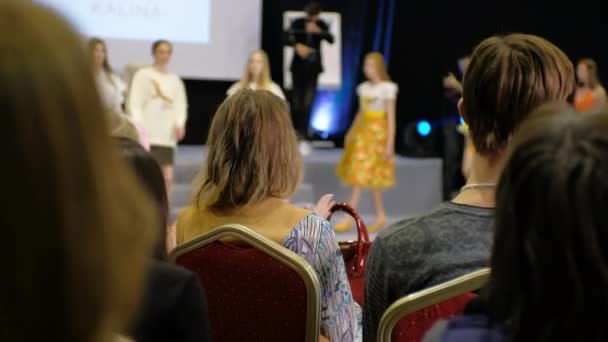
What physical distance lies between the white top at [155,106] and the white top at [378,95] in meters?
1.37

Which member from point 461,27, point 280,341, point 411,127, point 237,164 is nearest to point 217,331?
point 280,341

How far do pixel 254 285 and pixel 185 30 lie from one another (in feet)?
18.7

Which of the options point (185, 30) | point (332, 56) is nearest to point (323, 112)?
point (332, 56)

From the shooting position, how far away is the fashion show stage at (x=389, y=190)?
662 centimetres

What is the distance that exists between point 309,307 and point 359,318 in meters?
0.33

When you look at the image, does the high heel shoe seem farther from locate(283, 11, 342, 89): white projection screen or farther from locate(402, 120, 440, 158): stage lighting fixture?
locate(283, 11, 342, 89): white projection screen

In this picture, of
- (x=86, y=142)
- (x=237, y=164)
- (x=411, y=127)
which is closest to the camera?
(x=86, y=142)

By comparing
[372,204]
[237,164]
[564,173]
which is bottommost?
A: [372,204]

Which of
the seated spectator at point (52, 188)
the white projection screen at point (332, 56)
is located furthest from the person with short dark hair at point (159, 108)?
the seated spectator at point (52, 188)

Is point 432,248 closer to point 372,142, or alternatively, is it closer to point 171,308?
point 171,308

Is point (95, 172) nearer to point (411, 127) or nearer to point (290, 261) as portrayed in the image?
point (290, 261)

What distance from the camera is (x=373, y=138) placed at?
623 centimetres

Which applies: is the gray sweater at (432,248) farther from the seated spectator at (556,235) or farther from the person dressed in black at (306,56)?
the person dressed in black at (306,56)

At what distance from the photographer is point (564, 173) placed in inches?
30.5
